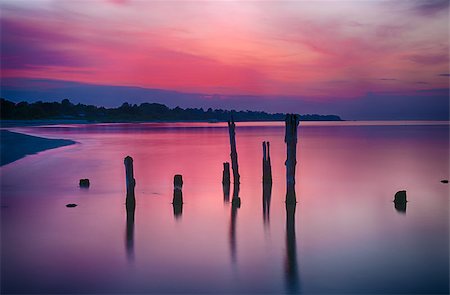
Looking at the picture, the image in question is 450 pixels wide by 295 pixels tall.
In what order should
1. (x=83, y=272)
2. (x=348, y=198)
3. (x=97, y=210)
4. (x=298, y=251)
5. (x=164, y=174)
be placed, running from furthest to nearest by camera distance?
1. (x=164, y=174)
2. (x=348, y=198)
3. (x=97, y=210)
4. (x=298, y=251)
5. (x=83, y=272)

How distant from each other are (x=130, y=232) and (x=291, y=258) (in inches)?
172

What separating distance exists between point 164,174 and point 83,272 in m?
14.7

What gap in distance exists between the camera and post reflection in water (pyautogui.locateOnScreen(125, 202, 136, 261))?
10.6 m

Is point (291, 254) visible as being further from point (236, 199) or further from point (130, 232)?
point (236, 199)

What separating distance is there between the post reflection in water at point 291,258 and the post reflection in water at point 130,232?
3.41 meters

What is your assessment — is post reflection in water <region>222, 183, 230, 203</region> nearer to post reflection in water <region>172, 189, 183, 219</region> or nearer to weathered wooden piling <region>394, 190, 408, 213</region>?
post reflection in water <region>172, 189, 183, 219</region>

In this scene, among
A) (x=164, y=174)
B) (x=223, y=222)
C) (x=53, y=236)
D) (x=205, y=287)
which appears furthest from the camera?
(x=164, y=174)

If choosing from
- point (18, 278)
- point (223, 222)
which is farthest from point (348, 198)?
point (18, 278)

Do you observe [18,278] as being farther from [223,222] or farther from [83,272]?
[223,222]

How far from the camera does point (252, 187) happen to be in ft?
62.9

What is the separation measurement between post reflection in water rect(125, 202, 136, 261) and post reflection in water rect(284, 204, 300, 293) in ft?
11.2

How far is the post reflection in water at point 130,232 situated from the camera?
418 inches

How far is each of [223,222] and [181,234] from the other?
1.70 m

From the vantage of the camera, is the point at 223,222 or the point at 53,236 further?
the point at 223,222
